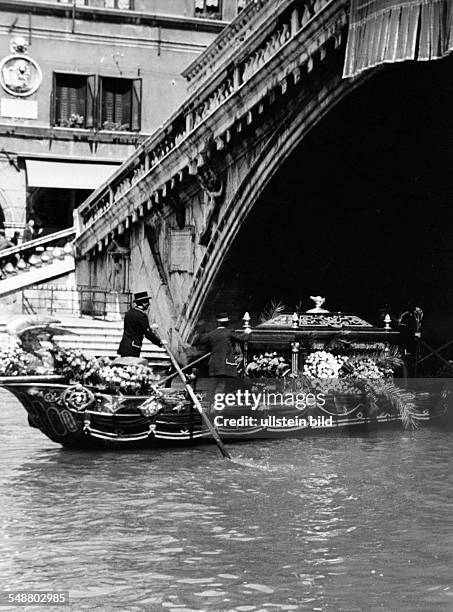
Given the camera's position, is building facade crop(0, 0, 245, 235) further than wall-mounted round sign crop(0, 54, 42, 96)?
Yes

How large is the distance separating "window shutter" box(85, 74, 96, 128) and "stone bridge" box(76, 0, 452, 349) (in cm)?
775

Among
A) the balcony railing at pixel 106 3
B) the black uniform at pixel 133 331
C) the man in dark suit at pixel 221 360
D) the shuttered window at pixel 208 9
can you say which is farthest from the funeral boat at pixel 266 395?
the shuttered window at pixel 208 9

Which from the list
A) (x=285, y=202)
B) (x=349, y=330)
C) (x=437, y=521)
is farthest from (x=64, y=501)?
(x=285, y=202)

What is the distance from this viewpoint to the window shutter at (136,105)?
38781 mm

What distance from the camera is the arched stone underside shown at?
19.9 meters

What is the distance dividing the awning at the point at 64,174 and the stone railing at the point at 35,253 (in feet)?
17.2

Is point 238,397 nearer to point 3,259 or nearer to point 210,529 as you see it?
point 210,529

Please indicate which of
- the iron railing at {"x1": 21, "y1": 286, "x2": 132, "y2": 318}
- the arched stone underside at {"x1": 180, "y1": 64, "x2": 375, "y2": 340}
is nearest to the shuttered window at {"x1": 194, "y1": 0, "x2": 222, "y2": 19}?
the iron railing at {"x1": 21, "y1": 286, "x2": 132, "y2": 318}

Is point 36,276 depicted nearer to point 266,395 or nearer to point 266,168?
point 266,168

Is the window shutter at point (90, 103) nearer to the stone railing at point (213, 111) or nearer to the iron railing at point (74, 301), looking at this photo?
the stone railing at point (213, 111)

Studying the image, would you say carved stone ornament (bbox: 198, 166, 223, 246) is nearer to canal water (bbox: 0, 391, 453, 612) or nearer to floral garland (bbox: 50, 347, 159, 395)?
canal water (bbox: 0, 391, 453, 612)

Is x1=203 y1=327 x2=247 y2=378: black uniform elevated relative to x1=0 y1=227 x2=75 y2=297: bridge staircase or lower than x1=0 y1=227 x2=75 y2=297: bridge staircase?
lower

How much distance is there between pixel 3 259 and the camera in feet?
102

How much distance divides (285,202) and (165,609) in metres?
15.2
